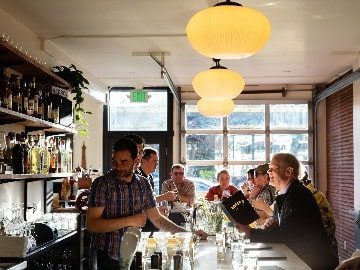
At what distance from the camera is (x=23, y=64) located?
515 cm

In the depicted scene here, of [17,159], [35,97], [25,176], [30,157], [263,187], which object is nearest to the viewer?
[25,176]

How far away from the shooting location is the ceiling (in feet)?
17.7

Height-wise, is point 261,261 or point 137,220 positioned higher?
point 137,220

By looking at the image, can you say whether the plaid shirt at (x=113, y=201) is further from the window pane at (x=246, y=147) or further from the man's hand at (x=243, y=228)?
the window pane at (x=246, y=147)

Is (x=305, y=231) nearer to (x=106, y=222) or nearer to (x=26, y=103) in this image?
(x=106, y=222)

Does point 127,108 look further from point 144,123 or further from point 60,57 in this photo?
point 60,57

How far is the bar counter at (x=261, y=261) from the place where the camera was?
318 centimetres

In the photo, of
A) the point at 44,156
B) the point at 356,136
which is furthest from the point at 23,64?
the point at 356,136

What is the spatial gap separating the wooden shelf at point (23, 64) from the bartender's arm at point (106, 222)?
5.16 feet

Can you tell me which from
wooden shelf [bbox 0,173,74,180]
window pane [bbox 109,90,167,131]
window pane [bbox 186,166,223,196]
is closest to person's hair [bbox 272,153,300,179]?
wooden shelf [bbox 0,173,74,180]

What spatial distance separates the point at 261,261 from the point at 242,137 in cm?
736

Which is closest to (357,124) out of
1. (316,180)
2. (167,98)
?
(316,180)

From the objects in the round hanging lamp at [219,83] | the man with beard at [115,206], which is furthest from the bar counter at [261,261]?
the round hanging lamp at [219,83]

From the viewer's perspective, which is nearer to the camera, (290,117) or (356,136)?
(356,136)
